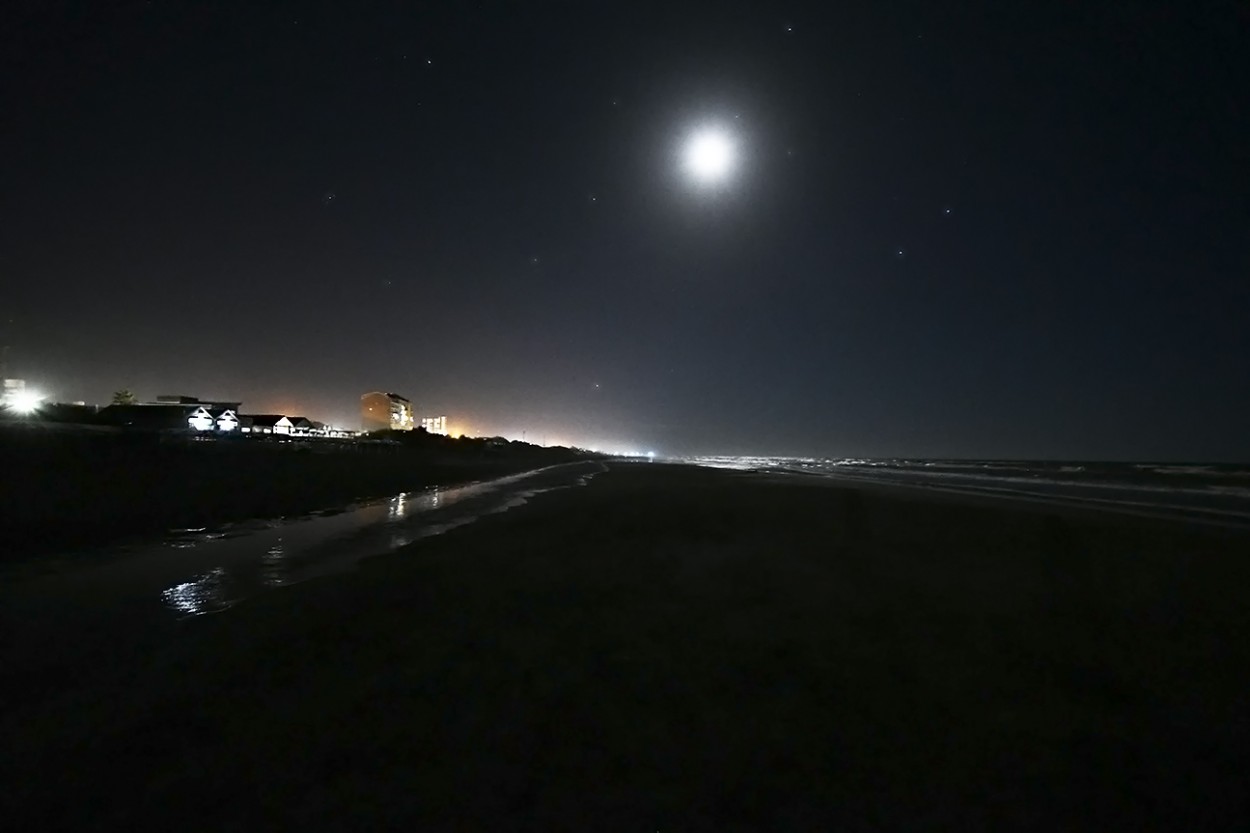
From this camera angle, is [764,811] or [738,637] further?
[738,637]

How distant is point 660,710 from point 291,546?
940cm

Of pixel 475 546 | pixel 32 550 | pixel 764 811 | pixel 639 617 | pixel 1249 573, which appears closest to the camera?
pixel 764 811

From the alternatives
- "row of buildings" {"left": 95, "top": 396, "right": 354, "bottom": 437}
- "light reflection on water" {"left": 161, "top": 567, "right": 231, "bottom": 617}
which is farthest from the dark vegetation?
"row of buildings" {"left": 95, "top": 396, "right": 354, "bottom": 437}

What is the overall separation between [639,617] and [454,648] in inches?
76.5

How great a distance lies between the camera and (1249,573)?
29.0 feet

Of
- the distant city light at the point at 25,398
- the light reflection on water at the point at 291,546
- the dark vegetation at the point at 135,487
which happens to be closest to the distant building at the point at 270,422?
the distant city light at the point at 25,398

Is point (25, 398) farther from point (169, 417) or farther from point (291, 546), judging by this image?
point (291, 546)

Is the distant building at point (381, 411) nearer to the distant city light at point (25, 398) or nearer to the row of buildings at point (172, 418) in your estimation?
the row of buildings at point (172, 418)

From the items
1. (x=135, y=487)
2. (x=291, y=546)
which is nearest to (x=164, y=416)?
(x=135, y=487)

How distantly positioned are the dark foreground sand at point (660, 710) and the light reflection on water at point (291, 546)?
0.89 m

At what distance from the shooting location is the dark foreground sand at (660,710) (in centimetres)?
285

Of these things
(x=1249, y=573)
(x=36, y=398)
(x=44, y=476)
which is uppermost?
(x=36, y=398)

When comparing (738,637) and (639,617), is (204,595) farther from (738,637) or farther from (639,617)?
(738,637)

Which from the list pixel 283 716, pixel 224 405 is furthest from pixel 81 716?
pixel 224 405
